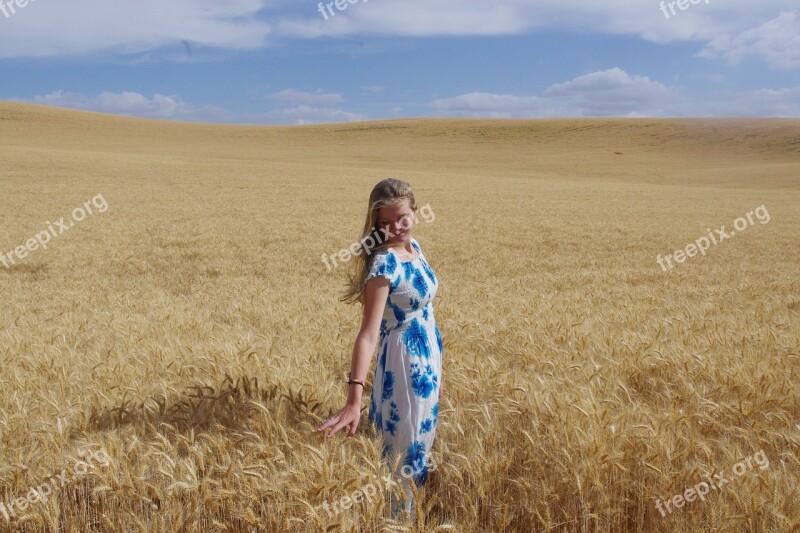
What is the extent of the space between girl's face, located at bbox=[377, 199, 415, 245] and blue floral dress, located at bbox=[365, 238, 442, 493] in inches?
4.3

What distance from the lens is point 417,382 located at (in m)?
2.58

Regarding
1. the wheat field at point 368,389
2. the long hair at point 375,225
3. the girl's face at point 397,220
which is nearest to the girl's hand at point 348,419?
the wheat field at point 368,389

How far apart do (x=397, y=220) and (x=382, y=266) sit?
0.84ft

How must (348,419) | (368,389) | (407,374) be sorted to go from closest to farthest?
1. (348,419)
2. (407,374)
3. (368,389)

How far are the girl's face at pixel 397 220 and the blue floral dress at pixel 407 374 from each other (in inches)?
4.3

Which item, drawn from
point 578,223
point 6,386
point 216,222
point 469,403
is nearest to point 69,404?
point 6,386

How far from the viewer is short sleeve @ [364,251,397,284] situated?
2.45 meters

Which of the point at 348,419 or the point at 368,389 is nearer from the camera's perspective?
the point at 348,419

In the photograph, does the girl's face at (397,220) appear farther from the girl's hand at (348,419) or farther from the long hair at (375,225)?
the girl's hand at (348,419)

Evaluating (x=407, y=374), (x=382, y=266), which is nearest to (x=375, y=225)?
(x=382, y=266)

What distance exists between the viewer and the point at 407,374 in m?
2.58

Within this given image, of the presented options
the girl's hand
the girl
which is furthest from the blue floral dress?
the girl's hand

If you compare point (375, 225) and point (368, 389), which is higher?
point (375, 225)

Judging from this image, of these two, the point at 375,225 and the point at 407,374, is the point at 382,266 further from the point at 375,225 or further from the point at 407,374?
the point at 407,374
